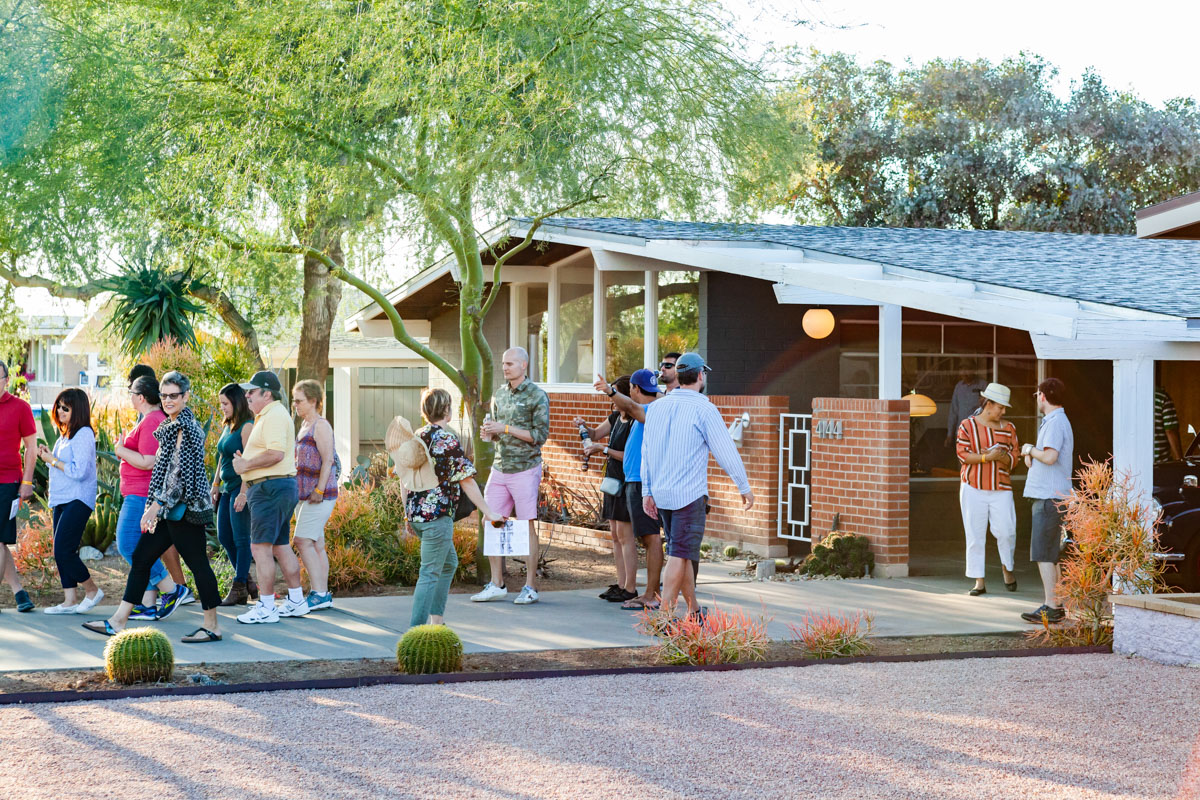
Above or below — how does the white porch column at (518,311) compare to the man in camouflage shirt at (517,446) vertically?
above

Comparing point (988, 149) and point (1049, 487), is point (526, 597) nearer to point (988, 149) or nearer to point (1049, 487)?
point (1049, 487)

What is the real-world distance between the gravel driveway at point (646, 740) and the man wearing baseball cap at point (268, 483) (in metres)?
1.94

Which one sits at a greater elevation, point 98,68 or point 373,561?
point 98,68

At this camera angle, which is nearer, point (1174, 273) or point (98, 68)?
point (98, 68)

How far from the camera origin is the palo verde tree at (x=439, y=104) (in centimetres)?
851

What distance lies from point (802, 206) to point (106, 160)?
26340 mm

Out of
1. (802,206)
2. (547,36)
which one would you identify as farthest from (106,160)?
(802,206)

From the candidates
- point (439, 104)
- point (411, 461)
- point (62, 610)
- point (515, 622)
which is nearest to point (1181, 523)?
point (515, 622)

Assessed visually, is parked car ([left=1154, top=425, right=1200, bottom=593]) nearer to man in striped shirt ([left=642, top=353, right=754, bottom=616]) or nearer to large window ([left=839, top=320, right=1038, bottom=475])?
man in striped shirt ([left=642, top=353, right=754, bottom=616])

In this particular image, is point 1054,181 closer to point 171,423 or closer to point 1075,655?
point 1075,655

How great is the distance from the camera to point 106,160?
8.46 meters

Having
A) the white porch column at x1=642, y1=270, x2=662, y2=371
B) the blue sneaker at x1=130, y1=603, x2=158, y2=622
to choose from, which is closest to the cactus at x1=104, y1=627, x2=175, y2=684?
the blue sneaker at x1=130, y1=603, x2=158, y2=622

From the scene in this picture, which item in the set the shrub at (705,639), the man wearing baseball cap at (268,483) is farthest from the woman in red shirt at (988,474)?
the man wearing baseball cap at (268,483)

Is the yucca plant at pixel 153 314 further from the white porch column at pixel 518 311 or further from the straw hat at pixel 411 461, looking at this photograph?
the straw hat at pixel 411 461
